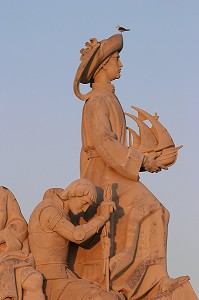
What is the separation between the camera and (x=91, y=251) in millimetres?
15672

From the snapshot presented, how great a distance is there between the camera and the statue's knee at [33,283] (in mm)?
14641

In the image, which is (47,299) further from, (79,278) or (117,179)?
(117,179)

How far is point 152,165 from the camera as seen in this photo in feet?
52.3

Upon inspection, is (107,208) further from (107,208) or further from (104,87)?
(104,87)

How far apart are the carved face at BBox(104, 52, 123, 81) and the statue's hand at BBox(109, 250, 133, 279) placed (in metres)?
2.39

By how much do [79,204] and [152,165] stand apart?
1337 millimetres

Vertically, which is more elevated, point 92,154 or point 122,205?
point 92,154

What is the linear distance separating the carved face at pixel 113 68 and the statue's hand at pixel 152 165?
119 cm

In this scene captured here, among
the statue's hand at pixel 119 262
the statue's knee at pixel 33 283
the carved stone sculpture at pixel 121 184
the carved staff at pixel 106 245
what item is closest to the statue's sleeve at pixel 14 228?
the statue's knee at pixel 33 283

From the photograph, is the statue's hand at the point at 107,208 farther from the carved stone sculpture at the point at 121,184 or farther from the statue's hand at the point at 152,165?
the statue's hand at the point at 152,165

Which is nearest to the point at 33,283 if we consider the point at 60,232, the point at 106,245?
the point at 60,232

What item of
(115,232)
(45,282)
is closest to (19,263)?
(45,282)

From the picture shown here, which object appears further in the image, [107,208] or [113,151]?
[113,151]

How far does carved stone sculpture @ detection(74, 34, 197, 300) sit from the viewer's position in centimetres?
1545
